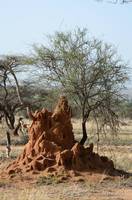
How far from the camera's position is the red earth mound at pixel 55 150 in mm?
16078

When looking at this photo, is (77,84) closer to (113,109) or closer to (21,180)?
(113,109)

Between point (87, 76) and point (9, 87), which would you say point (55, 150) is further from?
point (9, 87)

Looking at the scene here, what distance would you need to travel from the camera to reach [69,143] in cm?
1709

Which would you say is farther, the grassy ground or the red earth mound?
the red earth mound

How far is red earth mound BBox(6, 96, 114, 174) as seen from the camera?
16.1 metres

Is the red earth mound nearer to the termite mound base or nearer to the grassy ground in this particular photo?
the termite mound base

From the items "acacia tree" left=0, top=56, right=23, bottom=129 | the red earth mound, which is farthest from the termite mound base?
"acacia tree" left=0, top=56, right=23, bottom=129

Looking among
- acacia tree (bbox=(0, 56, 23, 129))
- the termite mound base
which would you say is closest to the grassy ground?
the termite mound base

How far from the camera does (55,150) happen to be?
16359 millimetres

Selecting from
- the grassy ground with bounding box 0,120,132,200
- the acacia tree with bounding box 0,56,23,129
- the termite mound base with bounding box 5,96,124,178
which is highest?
the acacia tree with bounding box 0,56,23,129

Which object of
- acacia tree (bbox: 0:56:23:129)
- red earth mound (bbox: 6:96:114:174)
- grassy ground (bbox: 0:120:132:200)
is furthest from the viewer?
acacia tree (bbox: 0:56:23:129)

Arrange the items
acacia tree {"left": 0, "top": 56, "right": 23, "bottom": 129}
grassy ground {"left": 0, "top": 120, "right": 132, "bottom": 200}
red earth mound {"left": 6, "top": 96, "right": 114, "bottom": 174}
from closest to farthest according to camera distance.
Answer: grassy ground {"left": 0, "top": 120, "right": 132, "bottom": 200} → red earth mound {"left": 6, "top": 96, "right": 114, "bottom": 174} → acacia tree {"left": 0, "top": 56, "right": 23, "bottom": 129}

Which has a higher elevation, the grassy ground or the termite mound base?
the termite mound base

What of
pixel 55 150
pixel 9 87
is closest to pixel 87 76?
pixel 55 150
